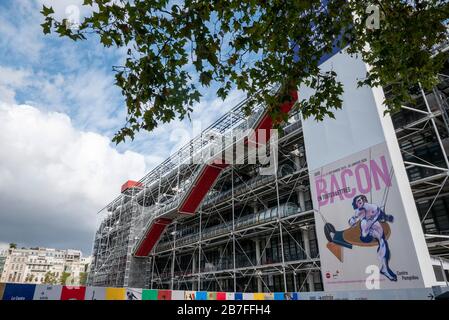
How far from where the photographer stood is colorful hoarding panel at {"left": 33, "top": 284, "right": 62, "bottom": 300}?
8.74 m

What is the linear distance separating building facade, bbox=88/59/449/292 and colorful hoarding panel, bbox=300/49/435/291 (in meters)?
1.24

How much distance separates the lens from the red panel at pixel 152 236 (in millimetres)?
23023

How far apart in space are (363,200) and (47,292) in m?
10.6


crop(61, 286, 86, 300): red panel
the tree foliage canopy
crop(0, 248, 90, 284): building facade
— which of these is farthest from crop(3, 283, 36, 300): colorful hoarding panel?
crop(0, 248, 90, 284): building facade

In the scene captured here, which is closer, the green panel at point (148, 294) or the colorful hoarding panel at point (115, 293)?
the colorful hoarding panel at point (115, 293)

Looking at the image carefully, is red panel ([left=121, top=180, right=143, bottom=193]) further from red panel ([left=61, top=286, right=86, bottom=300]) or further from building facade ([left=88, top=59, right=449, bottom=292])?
red panel ([left=61, top=286, right=86, bottom=300])

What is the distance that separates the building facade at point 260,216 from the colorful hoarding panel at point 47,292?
8.63m

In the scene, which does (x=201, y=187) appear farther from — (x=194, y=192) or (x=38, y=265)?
(x=38, y=265)

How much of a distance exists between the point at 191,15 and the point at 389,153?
28.9ft

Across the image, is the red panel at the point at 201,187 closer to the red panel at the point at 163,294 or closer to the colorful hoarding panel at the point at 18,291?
the red panel at the point at 163,294

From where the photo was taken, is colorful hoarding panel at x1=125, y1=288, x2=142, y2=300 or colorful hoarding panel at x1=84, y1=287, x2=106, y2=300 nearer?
colorful hoarding panel at x1=84, y1=287, x2=106, y2=300

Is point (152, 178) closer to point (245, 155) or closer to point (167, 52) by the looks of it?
point (245, 155)

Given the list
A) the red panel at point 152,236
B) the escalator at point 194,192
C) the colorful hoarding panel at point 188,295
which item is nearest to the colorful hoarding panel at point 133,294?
the colorful hoarding panel at point 188,295
